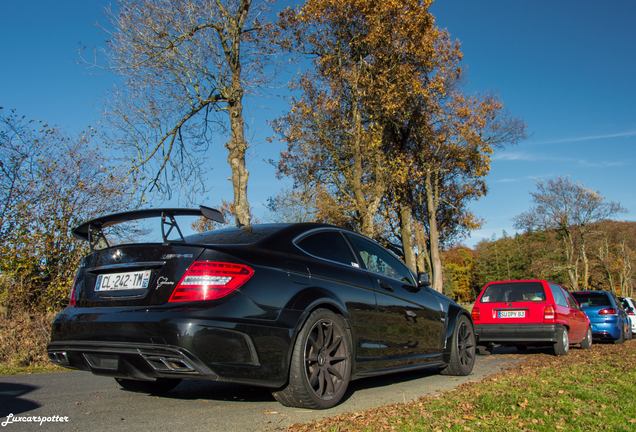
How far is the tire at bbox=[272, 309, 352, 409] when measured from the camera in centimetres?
452

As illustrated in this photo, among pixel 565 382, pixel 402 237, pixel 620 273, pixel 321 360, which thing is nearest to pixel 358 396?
pixel 321 360

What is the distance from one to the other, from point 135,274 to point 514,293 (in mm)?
9169

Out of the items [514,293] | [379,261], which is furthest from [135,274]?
[514,293]

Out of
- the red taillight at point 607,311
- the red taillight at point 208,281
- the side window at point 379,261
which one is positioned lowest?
the red taillight at point 607,311

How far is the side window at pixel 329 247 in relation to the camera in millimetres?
5225

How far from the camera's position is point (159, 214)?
4.69 meters

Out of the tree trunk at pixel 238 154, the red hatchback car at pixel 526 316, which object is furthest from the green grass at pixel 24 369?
the red hatchback car at pixel 526 316

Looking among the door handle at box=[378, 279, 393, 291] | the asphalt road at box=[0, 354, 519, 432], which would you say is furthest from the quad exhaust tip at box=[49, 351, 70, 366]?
the door handle at box=[378, 279, 393, 291]

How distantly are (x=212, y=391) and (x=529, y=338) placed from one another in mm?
7389

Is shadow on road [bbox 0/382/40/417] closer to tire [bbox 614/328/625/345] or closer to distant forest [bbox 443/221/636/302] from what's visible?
Answer: tire [bbox 614/328/625/345]

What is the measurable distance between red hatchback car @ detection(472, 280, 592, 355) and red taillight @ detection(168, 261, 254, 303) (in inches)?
317

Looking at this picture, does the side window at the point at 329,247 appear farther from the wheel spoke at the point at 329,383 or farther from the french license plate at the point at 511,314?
the french license plate at the point at 511,314

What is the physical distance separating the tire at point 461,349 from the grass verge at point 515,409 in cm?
78

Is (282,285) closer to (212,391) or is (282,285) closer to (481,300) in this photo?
(212,391)
